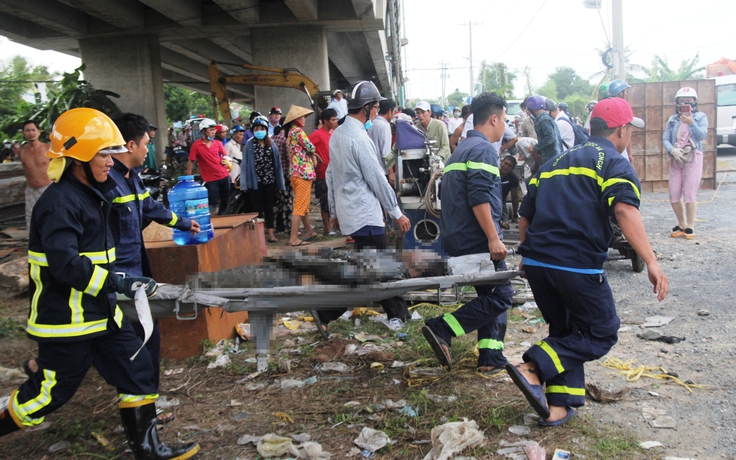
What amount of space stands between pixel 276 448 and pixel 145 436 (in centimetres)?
64

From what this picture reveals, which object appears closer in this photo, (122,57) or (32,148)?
(32,148)

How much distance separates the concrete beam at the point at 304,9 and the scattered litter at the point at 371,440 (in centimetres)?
1176

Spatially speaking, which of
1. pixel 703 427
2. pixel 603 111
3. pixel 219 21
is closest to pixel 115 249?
pixel 603 111

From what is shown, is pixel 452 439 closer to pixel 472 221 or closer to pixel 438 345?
pixel 438 345

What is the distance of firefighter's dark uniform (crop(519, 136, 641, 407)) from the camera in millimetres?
2979

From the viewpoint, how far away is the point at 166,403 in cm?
366

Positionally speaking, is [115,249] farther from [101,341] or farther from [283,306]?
[283,306]

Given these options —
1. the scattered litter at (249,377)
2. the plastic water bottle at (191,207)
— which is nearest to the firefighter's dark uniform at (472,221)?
the scattered litter at (249,377)

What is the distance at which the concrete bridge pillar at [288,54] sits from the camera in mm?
15398

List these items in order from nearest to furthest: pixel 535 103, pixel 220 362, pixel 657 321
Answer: pixel 220 362 → pixel 657 321 → pixel 535 103

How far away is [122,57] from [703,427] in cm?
1666

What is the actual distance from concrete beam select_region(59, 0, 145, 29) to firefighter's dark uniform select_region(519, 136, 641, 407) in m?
13.1

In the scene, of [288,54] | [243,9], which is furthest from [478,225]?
[288,54]

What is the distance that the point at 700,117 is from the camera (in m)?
7.84
